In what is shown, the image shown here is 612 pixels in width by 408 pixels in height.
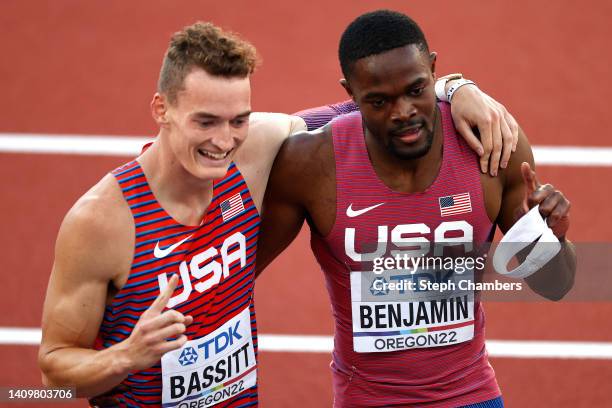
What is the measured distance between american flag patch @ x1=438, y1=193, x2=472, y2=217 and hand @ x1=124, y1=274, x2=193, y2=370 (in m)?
1.02

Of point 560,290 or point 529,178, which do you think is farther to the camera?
point 560,290

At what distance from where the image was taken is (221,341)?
11.0 feet

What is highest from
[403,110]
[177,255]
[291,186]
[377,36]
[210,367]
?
[377,36]

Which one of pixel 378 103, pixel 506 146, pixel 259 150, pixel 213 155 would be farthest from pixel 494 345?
pixel 213 155

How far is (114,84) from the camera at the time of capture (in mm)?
7355

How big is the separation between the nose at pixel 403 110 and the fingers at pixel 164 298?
86 centimetres

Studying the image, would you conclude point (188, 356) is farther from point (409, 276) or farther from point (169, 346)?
point (409, 276)

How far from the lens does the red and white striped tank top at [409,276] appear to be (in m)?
3.45

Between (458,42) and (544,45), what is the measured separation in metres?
0.63

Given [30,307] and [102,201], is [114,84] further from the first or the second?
[102,201]

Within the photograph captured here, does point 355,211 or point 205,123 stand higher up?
point 205,123

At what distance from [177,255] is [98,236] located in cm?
28

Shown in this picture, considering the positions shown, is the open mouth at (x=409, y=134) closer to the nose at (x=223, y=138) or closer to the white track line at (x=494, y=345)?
the nose at (x=223, y=138)

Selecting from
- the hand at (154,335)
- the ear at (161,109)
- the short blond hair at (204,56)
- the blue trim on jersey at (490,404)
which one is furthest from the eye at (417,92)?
the blue trim on jersey at (490,404)
